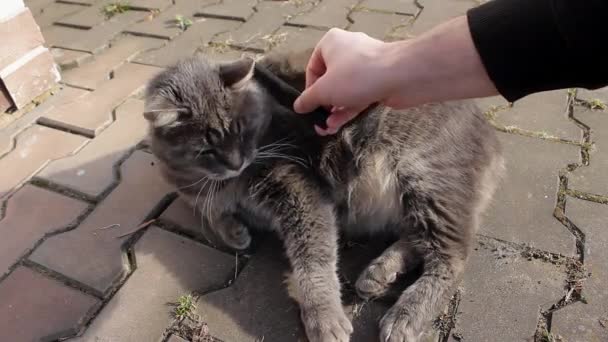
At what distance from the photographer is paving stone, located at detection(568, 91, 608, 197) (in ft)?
7.46

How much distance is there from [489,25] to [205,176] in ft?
4.54

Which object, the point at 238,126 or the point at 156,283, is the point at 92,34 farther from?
the point at 156,283

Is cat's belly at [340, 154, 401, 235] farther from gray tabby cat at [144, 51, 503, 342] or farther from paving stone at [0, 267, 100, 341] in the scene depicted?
paving stone at [0, 267, 100, 341]

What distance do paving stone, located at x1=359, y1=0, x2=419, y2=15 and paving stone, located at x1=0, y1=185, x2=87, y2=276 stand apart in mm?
2596

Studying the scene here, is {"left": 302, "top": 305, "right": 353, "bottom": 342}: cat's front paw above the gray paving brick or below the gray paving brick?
below

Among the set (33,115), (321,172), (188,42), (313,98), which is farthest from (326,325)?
(188,42)

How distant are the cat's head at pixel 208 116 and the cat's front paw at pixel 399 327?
34.7 inches

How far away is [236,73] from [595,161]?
6.09ft

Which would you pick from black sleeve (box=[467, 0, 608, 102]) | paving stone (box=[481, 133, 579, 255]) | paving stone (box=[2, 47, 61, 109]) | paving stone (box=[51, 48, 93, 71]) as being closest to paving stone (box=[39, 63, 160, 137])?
paving stone (box=[2, 47, 61, 109])

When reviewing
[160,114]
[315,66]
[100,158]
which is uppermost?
[315,66]

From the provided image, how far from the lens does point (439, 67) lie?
1354mm

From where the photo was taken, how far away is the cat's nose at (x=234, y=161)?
2.02m

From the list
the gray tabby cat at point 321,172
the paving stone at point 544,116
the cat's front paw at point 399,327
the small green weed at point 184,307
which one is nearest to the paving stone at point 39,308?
the small green weed at point 184,307

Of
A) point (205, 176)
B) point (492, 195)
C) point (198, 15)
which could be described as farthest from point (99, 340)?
point (198, 15)
